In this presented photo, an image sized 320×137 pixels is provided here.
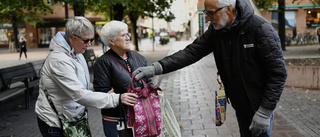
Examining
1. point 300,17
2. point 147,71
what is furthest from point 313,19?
point 147,71

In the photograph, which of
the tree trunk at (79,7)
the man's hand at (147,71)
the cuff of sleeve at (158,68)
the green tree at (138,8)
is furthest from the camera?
the green tree at (138,8)

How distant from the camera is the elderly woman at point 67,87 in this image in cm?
219

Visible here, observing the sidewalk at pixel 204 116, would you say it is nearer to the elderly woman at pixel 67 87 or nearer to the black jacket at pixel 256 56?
the black jacket at pixel 256 56

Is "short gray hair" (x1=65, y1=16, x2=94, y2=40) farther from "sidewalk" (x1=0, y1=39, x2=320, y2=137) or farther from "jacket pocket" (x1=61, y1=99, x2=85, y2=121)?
"sidewalk" (x1=0, y1=39, x2=320, y2=137)

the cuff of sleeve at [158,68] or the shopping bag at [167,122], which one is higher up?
the cuff of sleeve at [158,68]

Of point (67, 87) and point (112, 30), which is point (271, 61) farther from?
point (67, 87)

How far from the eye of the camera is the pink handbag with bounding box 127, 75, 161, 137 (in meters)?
2.14

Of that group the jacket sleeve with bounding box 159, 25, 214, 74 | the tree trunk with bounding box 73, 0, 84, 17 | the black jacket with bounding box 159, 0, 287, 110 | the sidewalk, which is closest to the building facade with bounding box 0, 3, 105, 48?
the tree trunk with bounding box 73, 0, 84, 17

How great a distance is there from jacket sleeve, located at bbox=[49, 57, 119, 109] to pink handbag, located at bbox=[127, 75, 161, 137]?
164 millimetres

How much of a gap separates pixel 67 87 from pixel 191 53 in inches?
44.5

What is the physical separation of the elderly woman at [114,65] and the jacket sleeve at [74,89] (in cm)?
42

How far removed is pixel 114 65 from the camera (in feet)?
8.63

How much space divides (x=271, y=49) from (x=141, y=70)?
3.19ft

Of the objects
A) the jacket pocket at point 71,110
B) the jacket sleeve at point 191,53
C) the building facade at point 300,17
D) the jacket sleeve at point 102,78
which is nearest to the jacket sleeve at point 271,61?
the jacket sleeve at point 191,53
